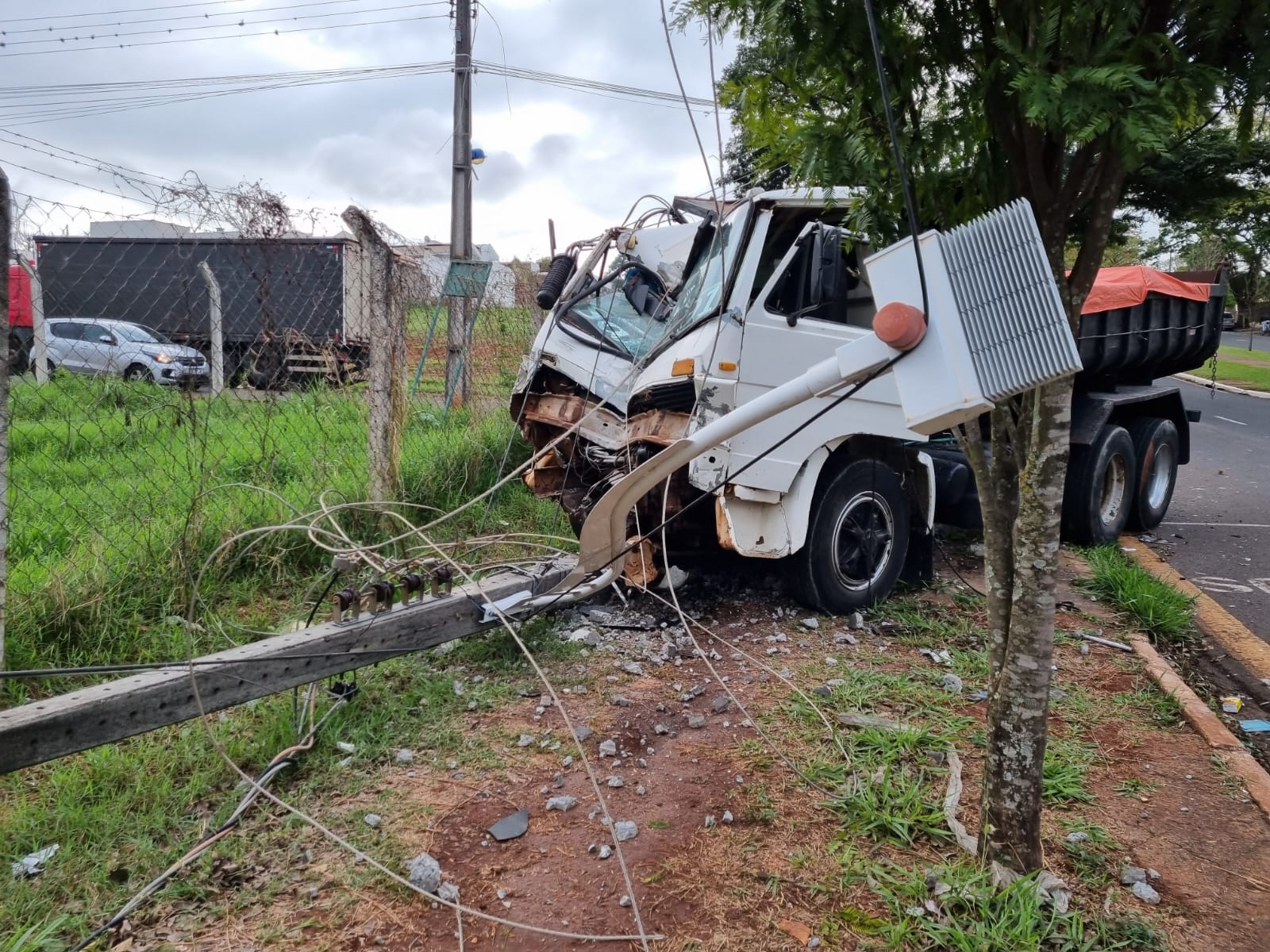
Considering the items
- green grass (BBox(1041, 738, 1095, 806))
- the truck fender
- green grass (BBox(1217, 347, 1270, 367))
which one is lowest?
green grass (BBox(1041, 738, 1095, 806))

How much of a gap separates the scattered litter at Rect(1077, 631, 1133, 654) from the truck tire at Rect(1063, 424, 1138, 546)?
6.28ft

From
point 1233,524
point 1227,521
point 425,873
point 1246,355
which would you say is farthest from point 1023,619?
point 1246,355

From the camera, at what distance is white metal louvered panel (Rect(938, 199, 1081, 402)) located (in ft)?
5.37

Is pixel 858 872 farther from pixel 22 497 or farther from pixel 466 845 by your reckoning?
pixel 22 497

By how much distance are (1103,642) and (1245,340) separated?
4511cm

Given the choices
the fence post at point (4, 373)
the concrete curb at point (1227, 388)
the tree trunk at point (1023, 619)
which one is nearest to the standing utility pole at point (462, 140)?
the fence post at point (4, 373)

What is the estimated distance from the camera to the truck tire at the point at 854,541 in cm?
465

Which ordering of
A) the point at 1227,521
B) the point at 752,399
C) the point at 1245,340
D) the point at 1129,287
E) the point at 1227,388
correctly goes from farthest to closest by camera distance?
the point at 1245,340
the point at 1227,388
the point at 1227,521
the point at 1129,287
the point at 752,399

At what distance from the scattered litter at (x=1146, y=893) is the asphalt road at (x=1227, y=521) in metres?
3.26

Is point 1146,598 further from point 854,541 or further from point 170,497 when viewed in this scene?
point 170,497

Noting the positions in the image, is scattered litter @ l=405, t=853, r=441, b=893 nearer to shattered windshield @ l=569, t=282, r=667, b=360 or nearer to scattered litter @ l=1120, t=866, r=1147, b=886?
scattered litter @ l=1120, t=866, r=1147, b=886

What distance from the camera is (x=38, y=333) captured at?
3.72m

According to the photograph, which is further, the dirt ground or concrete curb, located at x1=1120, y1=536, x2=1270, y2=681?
concrete curb, located at x1=1120, y1=536, x2=1270, y2=681

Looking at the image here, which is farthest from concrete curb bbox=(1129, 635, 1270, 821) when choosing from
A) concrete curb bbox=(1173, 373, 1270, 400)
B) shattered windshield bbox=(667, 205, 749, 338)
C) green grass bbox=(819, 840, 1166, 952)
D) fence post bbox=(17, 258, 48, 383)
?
concrete curb bbox=(1173, 373, 1270, 400)
